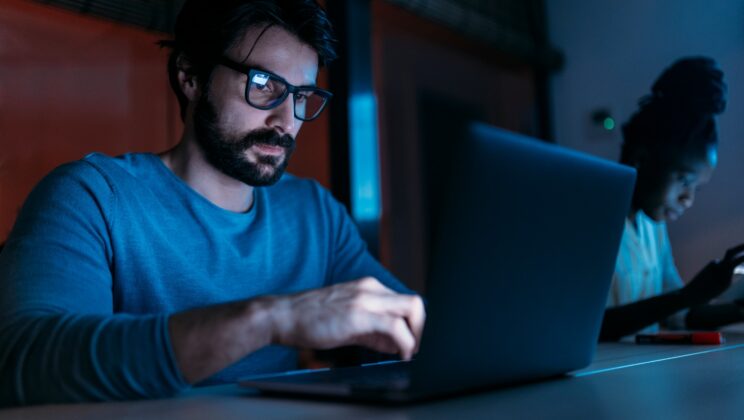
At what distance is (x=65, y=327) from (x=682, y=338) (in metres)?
1.18

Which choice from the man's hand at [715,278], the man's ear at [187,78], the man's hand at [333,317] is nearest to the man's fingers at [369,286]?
the man's hand at [333,317]

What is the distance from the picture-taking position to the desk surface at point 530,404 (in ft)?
2.20

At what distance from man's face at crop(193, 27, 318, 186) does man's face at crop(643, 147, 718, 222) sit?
3.97 feet

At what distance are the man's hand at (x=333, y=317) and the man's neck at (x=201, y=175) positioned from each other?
71 centimetres

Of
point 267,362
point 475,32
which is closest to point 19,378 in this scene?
point 267,362

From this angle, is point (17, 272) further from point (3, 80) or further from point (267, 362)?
point (3, 80)

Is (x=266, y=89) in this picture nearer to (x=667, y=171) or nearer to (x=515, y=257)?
(x=515, y=257)

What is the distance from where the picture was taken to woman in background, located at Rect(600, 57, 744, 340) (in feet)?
6.57

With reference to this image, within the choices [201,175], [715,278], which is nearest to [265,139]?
[201,175]

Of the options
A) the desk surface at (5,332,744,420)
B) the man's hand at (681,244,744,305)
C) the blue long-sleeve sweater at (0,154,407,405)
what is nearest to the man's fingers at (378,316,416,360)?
the desk surface at (5,332,744,420)

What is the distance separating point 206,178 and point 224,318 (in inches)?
28.3

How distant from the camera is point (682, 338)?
146 centimetres

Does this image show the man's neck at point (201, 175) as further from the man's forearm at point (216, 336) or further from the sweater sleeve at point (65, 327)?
the man's forearm at point (216, 336)

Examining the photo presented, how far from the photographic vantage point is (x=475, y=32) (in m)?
3.20
